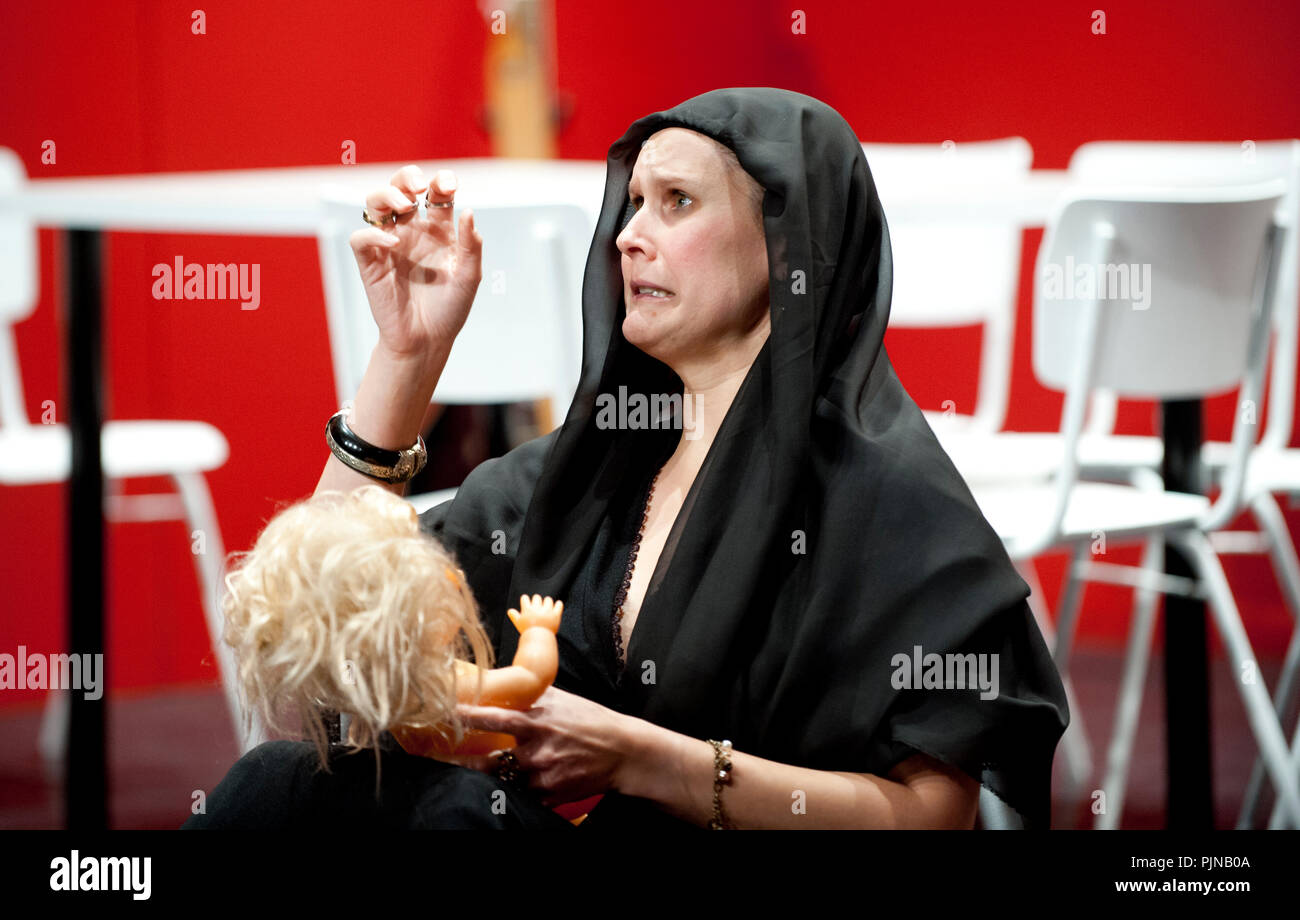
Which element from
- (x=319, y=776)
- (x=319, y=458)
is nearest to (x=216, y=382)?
(x=319, y=458)

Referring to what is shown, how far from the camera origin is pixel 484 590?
5.57ft

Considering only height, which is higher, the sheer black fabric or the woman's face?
the woman's face

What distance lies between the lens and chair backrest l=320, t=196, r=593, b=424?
237 centimetres

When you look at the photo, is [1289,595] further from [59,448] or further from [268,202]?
[59,448]

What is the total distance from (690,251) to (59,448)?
2.05 meters

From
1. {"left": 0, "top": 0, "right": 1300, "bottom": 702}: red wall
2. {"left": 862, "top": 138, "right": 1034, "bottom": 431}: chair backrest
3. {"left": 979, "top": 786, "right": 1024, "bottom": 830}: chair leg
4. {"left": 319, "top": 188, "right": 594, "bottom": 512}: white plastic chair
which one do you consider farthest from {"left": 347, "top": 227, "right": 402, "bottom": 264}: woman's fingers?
{"left": 862, "top": 138, "right": 1034, "bottom": 431}: chair backrest

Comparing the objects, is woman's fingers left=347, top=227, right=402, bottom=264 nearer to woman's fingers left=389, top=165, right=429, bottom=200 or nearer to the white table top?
woman's fingers left=389, top=165, right=429, bottom=200

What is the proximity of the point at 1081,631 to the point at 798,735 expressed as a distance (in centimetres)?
353

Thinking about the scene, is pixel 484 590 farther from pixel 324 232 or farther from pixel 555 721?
pixel 324 232

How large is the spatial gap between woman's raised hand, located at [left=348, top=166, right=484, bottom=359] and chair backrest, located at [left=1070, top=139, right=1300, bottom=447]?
162cm

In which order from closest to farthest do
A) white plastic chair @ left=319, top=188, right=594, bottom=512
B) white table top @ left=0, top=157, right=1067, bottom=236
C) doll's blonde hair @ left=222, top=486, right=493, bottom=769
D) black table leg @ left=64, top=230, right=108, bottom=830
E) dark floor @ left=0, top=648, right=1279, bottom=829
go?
doll's blonde hair @ left=222, top=486, right=493, bottom=769
white plastic chair @ left=319, top=188, right=594, bottom=512
white table top @ left=0, top=157, right=1067, bottom=236
black table leg @ left=64, top=230, right=108, bottom=830
dark floor @ left=0, top=648, right=1279, bottom=829

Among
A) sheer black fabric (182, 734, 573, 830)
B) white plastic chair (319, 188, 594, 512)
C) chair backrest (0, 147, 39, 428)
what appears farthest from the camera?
chair backrest (0, 147, 39, 428)

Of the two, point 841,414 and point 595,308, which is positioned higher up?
point 595,308

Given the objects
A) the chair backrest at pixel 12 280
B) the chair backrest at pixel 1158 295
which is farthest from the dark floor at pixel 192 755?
the chair backrest at pixel 1158 295
